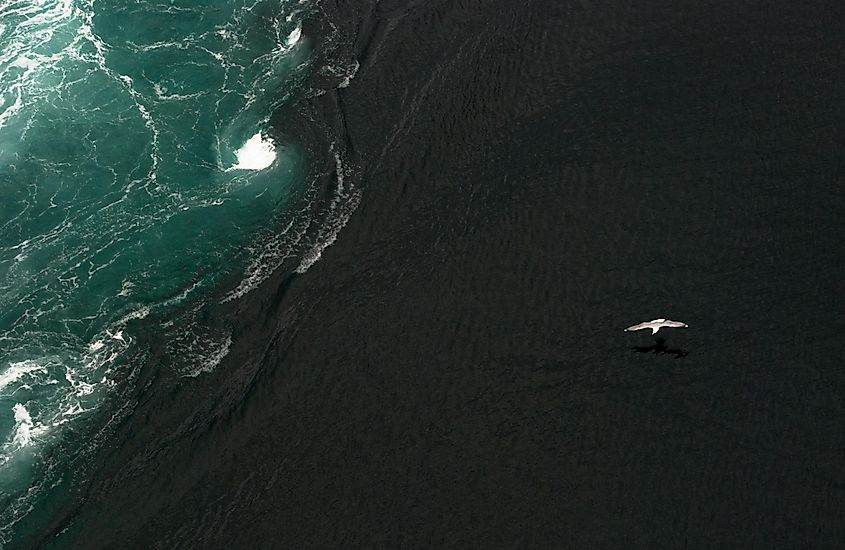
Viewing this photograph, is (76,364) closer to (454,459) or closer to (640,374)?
(454,459)

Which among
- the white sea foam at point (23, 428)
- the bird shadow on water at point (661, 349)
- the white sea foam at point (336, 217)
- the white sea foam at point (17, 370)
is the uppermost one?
the white sea foam at point (336, 217)

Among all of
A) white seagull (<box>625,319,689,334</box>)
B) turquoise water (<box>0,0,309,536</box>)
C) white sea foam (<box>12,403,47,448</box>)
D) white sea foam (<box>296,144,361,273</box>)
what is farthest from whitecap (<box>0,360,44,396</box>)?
white seagull (<box>625,319,689,334</box>)

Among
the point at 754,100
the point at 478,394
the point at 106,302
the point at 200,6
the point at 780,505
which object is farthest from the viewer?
the point at 200,6

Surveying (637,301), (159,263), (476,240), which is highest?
(159,263)

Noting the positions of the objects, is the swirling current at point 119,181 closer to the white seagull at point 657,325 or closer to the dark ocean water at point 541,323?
the dark ocean water at point 541,323

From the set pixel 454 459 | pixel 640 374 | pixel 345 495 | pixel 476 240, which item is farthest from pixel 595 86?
pixel 345 495

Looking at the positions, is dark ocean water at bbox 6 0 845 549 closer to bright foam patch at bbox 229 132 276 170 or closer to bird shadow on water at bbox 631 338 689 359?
bird shadow on water at bbox 631 338 689 359

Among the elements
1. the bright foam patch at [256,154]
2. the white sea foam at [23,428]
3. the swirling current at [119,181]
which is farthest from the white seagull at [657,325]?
the white sea foam at [23,428]
